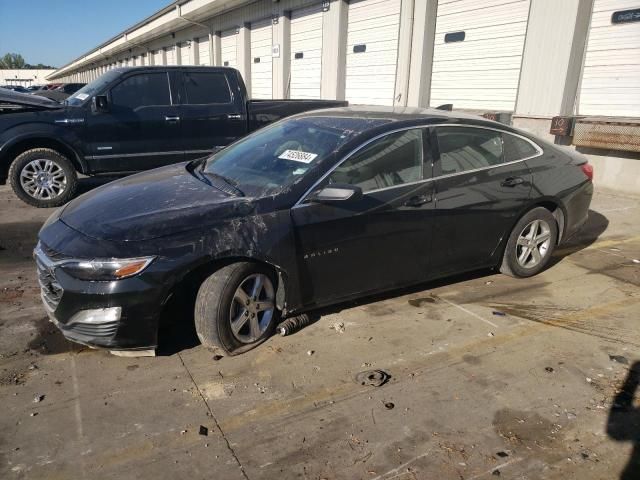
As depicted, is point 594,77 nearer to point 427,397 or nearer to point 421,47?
point 421,47

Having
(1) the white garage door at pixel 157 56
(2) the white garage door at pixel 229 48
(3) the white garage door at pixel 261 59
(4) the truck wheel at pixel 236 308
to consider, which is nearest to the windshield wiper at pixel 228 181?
(4) the truck wheel at pixel 236 308

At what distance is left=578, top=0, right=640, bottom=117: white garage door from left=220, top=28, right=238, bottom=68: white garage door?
15000 millimetres

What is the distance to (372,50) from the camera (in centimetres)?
1330

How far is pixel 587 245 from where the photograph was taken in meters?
5.99

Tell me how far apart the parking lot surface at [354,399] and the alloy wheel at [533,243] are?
21.5 inches

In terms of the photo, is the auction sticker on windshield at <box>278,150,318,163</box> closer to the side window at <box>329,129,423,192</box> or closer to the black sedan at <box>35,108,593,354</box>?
the black sedan at <box>35,108,593,354</box>

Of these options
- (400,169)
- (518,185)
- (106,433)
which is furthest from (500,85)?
(106,433)

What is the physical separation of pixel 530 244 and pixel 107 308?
12.1ft

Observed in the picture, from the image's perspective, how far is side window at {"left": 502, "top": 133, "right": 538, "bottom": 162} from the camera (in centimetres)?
448

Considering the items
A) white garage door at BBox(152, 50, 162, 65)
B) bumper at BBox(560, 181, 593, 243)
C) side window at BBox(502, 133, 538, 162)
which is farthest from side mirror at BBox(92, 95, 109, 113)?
white garage door at BBox(152, 50, 162, 65)

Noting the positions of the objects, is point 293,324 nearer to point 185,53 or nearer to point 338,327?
point 338,327

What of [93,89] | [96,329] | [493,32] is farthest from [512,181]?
[493,32]

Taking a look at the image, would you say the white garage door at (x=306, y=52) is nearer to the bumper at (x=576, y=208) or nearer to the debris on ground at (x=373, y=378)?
the bumper at (x=576, y=208)

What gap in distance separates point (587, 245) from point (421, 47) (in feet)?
24.0
